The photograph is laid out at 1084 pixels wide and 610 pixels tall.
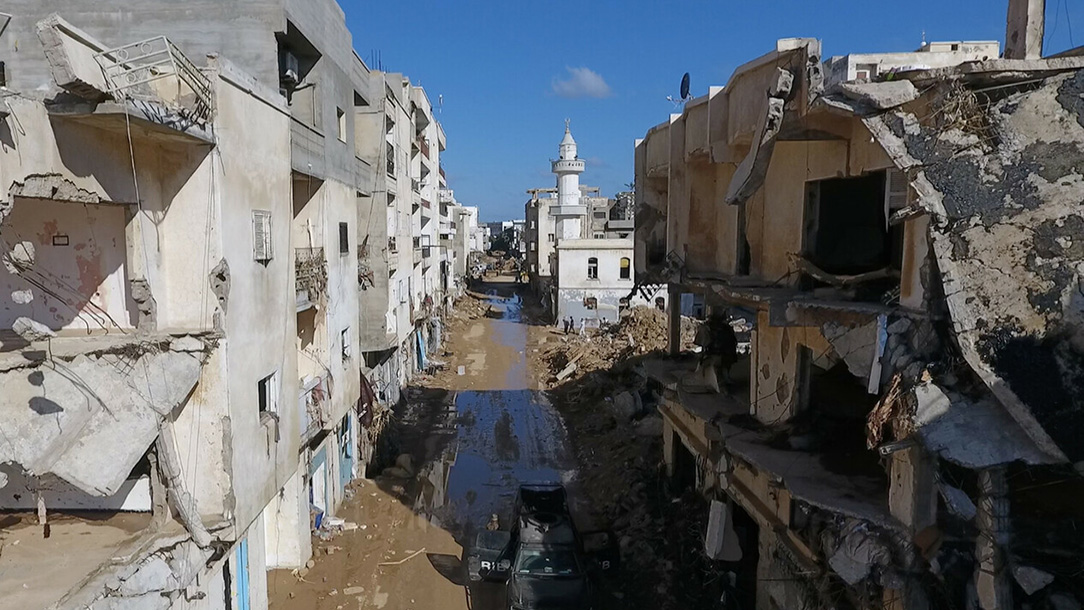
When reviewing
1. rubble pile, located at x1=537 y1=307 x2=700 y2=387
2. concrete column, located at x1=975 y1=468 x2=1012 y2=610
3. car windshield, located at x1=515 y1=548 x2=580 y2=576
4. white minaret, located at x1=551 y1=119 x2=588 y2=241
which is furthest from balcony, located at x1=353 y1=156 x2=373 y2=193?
white minaret, located at x1=551 y1=119 x2=588 y2=241

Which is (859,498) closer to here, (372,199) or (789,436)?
(789,436)

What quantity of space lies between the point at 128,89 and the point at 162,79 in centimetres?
129

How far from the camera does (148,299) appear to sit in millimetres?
8750

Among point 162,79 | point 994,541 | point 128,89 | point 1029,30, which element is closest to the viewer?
point 994,541

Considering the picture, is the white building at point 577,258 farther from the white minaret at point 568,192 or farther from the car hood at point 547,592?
the car hood at point 547,592

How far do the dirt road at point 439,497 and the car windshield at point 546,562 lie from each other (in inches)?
61.0

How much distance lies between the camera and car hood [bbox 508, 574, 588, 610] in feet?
39.4

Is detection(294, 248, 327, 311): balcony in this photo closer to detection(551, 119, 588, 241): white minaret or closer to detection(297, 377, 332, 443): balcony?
detection(297, 377, 332, 443): balcony

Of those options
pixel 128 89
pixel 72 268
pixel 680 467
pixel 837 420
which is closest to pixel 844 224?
pixel 837 420

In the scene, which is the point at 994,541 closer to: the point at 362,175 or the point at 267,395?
the point at 267,395

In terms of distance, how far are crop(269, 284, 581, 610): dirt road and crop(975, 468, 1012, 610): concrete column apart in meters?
9.80

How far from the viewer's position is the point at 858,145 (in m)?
8.64

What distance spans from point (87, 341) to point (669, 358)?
13.5 meters

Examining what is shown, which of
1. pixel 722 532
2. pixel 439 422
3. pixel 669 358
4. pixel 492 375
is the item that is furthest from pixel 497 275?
pixel 722 532
